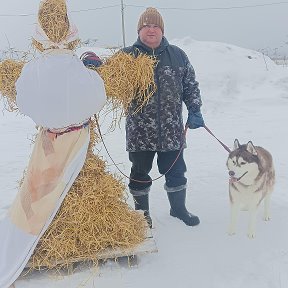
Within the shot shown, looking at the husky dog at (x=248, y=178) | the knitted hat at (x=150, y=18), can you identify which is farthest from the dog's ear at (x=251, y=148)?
the knitted hat at (x=150, y=18)

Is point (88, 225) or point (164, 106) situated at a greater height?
point (164, 106)

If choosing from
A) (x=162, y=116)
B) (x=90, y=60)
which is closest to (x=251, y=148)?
(x=162, y=116)

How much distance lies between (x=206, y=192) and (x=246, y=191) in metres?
1.04

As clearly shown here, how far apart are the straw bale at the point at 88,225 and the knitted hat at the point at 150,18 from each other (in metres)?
0.95

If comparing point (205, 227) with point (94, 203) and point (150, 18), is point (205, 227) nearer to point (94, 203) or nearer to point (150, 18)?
point (94, 203)

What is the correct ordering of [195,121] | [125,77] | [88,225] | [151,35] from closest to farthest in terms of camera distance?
[88,225] < [125,77] < [151,35] < [195,121]

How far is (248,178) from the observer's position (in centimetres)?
300

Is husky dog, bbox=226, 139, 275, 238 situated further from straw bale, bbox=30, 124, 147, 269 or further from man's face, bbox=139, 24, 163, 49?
man's face, bbox=139, 24, 163, 49

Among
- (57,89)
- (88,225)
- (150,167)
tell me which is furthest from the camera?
(150,167)

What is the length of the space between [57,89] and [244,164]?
1.42 m

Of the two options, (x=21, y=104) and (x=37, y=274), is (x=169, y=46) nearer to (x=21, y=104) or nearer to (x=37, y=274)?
(x=21, y=104)

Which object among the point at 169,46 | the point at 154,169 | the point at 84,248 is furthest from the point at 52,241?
the point at 154,169

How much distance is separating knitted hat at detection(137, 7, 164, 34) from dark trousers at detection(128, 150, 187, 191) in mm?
980

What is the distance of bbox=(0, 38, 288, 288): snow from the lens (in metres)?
2.61
